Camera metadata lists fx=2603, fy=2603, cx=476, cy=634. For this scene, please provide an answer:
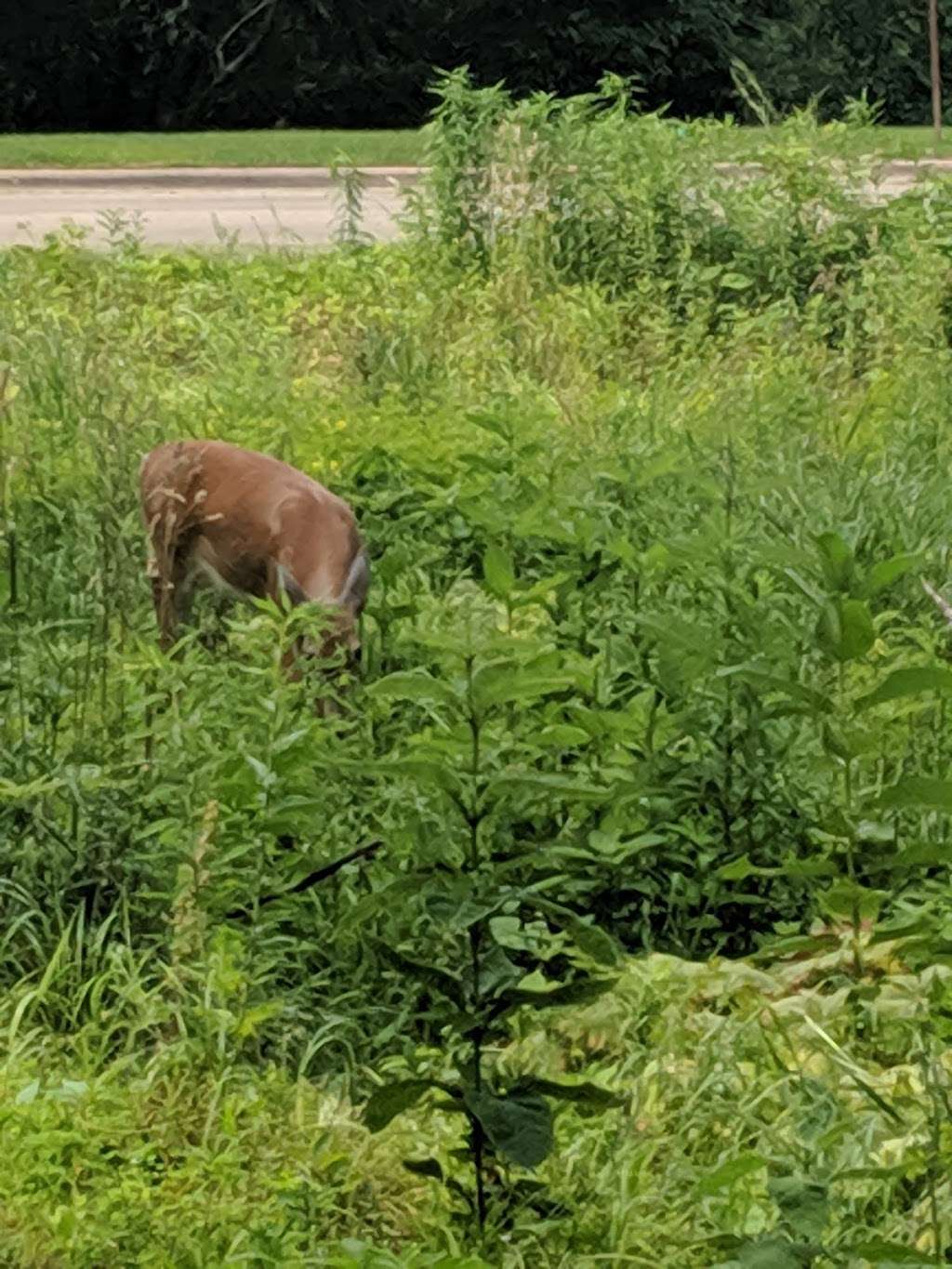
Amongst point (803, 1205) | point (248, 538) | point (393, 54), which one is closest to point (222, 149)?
point (393, 54)

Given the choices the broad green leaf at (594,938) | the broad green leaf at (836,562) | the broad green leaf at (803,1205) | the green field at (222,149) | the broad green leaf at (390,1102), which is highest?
→ the broad green leaf at (836,562)

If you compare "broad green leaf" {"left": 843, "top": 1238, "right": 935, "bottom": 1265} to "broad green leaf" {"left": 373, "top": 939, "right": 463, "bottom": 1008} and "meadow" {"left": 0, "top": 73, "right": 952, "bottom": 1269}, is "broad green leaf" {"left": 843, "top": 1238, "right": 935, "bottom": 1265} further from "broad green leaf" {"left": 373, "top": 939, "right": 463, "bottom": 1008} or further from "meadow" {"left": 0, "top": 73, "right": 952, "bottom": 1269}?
"broad green leaf" {"left": 373, "top": 939, "right": 463, "bottom": 1008}

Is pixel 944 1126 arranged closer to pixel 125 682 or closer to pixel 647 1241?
pixel 647 1241

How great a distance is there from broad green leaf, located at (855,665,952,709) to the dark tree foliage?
22.7 metres

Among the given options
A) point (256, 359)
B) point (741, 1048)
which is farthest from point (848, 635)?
point (256, 359)

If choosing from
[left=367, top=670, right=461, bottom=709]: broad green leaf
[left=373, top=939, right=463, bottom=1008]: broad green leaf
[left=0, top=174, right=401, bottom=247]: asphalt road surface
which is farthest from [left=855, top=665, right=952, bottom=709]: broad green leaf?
[left=0, top=174, right=401, bottom=247]: asphalt road surface

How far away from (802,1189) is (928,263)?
308 inches

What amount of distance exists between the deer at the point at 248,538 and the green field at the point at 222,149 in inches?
494

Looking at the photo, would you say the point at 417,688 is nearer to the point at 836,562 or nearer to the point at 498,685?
the point at 498,685

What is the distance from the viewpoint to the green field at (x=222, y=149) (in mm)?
20688

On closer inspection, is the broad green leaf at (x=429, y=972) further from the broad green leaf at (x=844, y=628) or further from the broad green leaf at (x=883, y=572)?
the broad green leaf at (x=883, y=572)

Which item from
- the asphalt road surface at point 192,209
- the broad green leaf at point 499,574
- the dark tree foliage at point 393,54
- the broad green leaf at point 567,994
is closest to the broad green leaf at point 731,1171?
the broad green leaf at point 567,994

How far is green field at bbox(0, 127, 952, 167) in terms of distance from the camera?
67.9ft

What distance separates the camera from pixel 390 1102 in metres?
3.69
